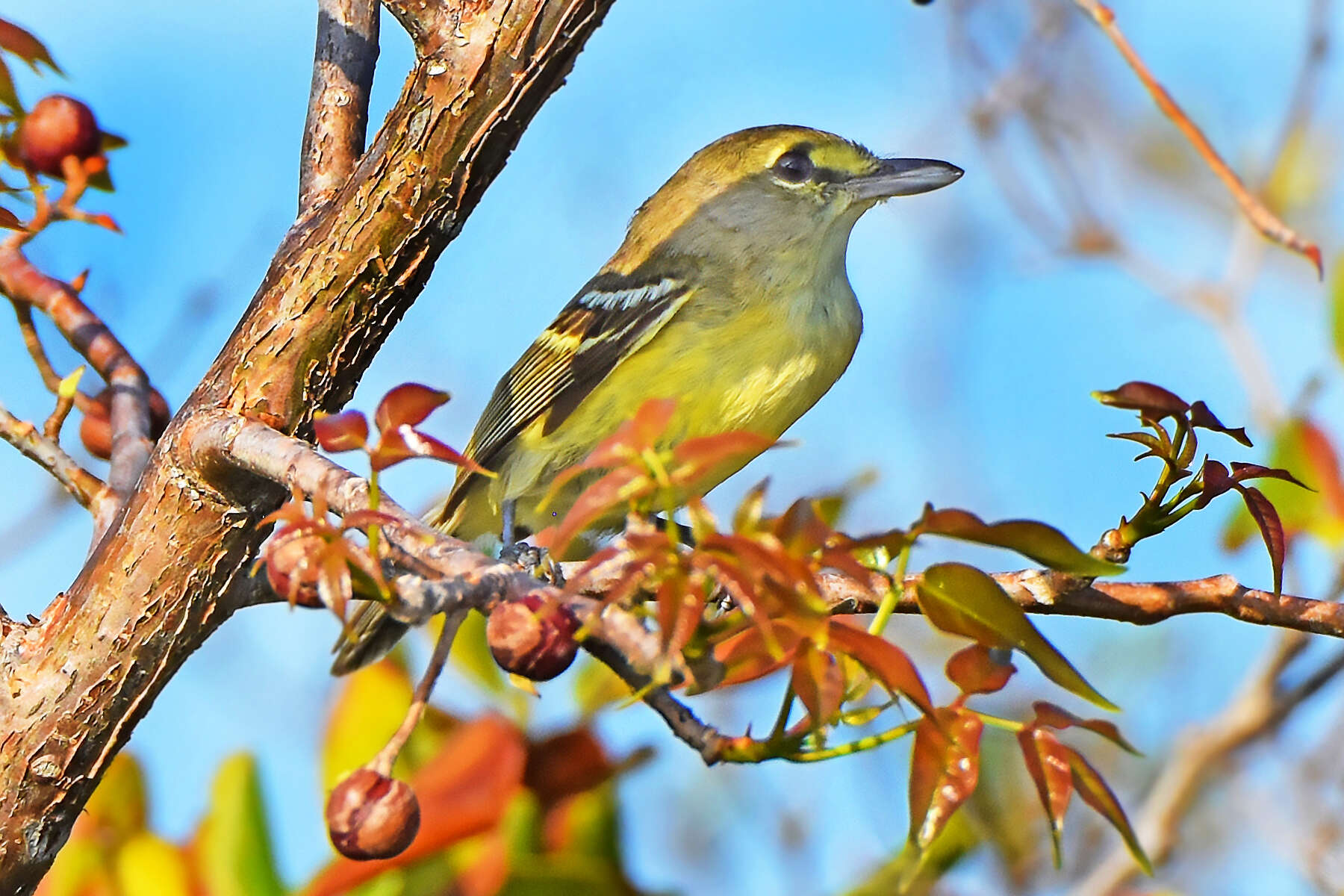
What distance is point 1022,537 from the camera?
4.63 feet

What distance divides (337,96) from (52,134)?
49 centimetres

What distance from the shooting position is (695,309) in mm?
3748

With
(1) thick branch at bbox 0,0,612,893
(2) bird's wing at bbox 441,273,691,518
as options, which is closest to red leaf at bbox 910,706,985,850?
(1) thick branch at bbox 0,0,612,893

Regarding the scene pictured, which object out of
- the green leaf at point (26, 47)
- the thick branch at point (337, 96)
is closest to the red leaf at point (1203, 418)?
the thick branch at point (337, 96)

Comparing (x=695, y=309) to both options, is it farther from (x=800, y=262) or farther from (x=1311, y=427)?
(x=1311, y=427)

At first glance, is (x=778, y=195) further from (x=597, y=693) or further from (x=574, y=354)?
(x=597, y=693)

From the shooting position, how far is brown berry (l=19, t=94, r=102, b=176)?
2500 mm

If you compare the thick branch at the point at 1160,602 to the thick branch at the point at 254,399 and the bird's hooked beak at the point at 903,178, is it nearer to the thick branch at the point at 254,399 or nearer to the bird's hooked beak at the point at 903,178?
the thick branch at the point at 254,399

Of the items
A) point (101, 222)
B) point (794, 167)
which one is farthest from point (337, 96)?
point (794, 167)

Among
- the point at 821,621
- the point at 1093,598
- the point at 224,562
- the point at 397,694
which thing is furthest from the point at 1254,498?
the point at 397,694

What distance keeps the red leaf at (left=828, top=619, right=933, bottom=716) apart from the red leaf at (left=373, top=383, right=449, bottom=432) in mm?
478

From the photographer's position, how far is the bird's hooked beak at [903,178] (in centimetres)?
393

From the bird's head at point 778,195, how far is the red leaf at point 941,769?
7.84 ft

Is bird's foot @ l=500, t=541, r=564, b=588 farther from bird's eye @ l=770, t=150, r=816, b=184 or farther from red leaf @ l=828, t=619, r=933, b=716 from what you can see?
bird's eye @ l=770, t=150, r=816, b=184
